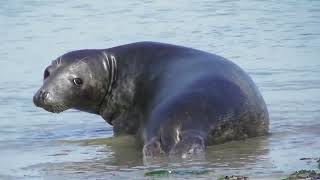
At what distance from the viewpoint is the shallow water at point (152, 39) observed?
7.68 metres

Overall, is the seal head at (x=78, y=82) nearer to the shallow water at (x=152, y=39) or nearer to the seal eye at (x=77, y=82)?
the seal eye at (x=77, y=82)

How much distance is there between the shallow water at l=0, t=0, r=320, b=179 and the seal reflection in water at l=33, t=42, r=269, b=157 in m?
0.16

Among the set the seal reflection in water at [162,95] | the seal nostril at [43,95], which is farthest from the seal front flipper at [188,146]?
the seal nostril at [43,95]

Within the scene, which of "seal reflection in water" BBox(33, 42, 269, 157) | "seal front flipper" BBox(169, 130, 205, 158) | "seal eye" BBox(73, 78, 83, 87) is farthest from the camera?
"seal eye" BBox(73, 78, 83, 87)

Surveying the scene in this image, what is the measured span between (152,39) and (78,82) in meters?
6.04

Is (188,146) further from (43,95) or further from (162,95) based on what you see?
(43,95)

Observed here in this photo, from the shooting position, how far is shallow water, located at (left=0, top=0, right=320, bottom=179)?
768 centimetres

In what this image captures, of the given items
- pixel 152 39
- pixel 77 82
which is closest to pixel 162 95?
pixel 77 82

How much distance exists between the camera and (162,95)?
8.65 m

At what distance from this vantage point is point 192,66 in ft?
29.4

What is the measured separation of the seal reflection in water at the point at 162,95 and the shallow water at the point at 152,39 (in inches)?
6.3

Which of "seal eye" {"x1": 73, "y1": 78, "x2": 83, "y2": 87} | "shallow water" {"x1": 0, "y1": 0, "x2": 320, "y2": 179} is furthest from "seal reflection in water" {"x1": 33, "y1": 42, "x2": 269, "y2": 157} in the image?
"shallow water" {"x1": 0, "y1": 0, "x2": 320, "y2": 179}

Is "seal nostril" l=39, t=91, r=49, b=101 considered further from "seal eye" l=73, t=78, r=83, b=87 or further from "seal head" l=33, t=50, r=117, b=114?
"seal eye" l=73, t=78, r=83, b=87

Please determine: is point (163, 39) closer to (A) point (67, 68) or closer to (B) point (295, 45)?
(B) point (295, 45)
